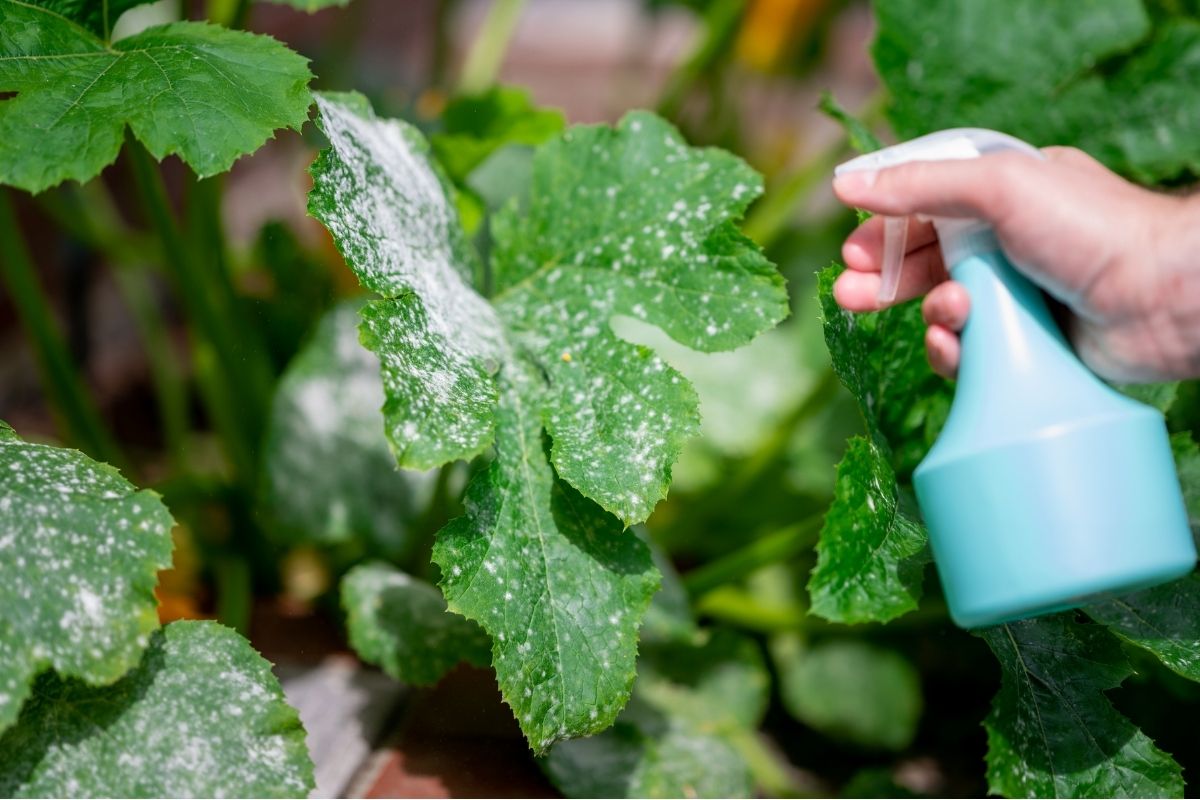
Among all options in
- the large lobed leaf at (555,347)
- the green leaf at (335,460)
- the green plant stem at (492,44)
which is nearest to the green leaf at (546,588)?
the large lobed leaf at (555,347)

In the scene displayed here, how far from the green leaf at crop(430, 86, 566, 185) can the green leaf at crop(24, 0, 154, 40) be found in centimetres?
30

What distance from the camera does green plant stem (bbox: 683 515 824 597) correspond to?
1027 mm

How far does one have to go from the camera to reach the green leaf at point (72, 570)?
25.6 inches

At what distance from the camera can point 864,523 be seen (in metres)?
0.73

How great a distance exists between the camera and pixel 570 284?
928 mm

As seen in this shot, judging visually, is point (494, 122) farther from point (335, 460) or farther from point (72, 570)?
point (72, 570)

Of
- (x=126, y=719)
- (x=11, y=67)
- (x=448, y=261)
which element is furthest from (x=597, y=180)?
(x=126, y=719)

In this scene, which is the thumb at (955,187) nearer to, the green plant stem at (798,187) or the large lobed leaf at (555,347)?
the large lobed leaf at (555,347)

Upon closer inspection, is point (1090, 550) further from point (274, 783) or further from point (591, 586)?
point (274, 783)

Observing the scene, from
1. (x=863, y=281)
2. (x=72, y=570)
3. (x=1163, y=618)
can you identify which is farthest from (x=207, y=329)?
(x=1163, y=618)

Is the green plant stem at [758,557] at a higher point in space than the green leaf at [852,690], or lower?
higher

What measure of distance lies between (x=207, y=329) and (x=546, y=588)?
0.58 meters

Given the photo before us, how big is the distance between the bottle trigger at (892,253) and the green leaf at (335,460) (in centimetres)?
60

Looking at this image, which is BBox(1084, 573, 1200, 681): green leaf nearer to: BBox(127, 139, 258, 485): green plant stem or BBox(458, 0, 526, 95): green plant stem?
BBox(127, 139, 258, 485): green plant stem
